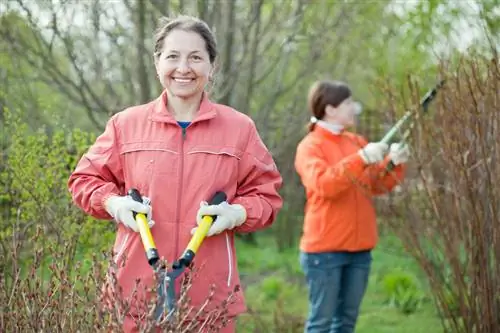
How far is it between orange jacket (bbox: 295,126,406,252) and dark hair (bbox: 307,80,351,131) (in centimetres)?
12

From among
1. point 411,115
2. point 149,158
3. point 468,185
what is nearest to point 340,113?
point 411,115

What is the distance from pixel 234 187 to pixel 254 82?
3.83 metres

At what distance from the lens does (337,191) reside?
463 centimetres

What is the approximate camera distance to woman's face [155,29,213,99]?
119 inches

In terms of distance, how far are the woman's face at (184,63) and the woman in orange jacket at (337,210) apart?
168 cm

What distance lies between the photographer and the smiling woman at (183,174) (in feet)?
9.63

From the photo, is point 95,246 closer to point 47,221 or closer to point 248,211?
point 47,221

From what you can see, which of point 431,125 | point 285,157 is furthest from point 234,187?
point 285,157

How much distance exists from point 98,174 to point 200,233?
18.7 inches

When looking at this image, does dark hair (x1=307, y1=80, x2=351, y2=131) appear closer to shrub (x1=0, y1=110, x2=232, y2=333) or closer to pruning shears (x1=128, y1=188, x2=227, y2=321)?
shrub (x1=0, y1=110, x2=232, y2=333)

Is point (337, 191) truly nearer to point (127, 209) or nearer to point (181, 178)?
point (181, 178)

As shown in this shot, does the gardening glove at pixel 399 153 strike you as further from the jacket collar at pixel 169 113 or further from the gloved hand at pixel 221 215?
the gloved hand at pixel 221 215

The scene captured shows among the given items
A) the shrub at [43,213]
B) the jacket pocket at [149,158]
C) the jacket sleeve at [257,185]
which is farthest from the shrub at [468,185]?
the shrub at [43,213]

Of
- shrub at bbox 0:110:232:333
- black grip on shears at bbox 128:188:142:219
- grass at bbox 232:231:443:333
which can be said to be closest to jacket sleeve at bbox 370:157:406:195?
grass at bbox 232:231:443:333
